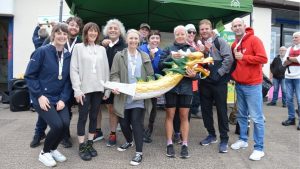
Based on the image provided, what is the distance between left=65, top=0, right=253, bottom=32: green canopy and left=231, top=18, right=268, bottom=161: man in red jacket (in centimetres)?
119

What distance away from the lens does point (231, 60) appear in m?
4.57

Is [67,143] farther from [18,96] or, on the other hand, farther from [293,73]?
[293,73]

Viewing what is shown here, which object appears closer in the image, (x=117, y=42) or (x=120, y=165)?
(x=120, y=165)

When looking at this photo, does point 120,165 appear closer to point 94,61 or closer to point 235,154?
point 94,61

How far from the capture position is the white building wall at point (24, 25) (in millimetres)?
9250

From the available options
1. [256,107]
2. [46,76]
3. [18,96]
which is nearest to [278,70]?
[256,107]

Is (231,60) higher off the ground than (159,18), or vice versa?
(159,18)

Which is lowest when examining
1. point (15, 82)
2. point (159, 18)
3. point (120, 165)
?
Answer: point (120, 165)

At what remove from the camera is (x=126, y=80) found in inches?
172

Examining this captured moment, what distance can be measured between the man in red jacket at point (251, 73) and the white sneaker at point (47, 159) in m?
2.76

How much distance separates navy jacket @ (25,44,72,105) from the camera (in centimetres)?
396

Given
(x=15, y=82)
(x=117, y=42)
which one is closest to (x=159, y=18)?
(x=117, y=42)

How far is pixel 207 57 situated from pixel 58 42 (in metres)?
2.15

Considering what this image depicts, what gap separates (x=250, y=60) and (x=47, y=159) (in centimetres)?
305
